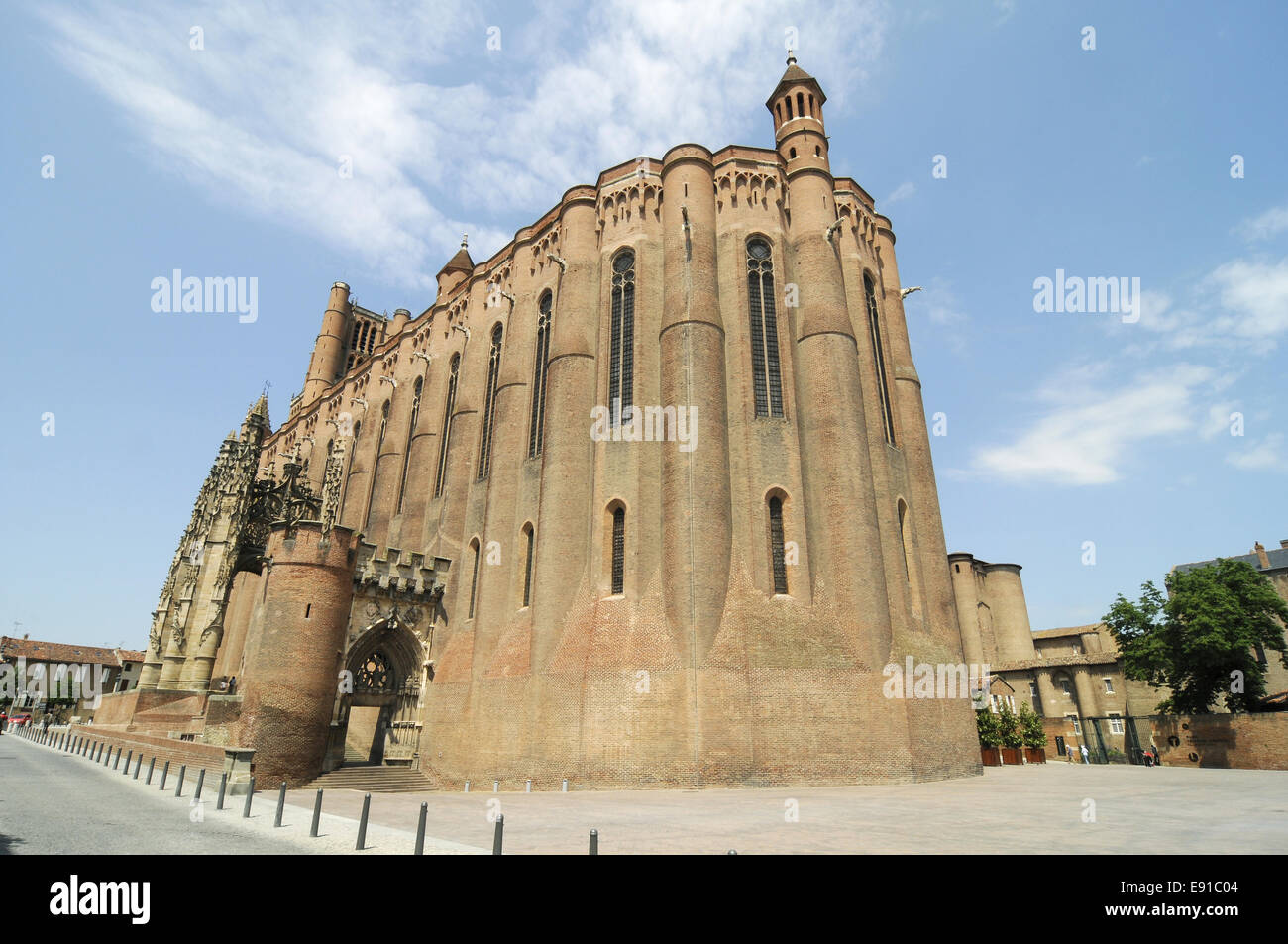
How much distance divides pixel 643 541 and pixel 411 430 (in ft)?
65.9

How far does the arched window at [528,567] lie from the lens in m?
25.1

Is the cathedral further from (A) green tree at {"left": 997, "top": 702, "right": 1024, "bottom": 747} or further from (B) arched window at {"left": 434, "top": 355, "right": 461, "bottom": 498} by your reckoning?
(A) green tree at {"left": 997, "top": 702, "right": 1024, "bottom": 747}

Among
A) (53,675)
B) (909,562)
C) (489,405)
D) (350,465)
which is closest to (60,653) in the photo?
(53,675)

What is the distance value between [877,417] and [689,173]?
489 inches

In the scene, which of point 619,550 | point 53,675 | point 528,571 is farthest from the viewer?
point 53,675

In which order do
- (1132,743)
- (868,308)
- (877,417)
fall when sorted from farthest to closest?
(1132,743) → (868,308) → (877,417)

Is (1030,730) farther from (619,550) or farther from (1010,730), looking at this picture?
(619,550)

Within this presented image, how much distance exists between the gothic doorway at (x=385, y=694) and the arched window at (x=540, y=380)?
30.4 feet

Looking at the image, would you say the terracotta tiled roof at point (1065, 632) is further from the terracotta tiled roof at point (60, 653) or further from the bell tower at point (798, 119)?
the terracotta tiled roof at point (60, 653)

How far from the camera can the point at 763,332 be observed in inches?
1014

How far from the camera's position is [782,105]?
31453 mm

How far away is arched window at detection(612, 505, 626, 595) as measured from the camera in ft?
74.4
